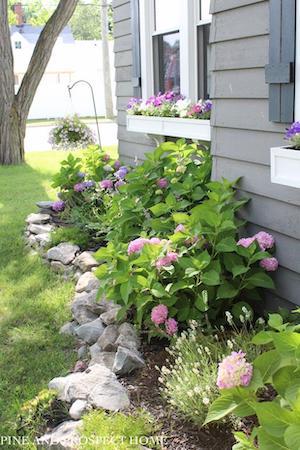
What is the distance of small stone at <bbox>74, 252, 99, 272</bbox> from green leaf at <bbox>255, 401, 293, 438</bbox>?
2.94 metres

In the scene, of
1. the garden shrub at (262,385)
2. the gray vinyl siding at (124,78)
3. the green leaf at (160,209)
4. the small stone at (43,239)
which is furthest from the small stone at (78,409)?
the gray vinyl siding at (124,78)

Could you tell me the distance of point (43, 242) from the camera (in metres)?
5.47

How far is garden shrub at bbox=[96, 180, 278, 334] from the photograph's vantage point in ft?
9.97

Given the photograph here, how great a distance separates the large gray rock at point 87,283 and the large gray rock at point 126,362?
112 cm

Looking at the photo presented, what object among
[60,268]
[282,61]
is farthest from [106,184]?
[282,61]

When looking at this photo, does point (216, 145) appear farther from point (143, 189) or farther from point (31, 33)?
point (31, 33)

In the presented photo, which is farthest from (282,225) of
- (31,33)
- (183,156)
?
(31,33)

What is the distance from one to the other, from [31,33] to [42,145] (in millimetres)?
24902

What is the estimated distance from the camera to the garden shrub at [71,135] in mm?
7270

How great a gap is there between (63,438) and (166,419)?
408 mm

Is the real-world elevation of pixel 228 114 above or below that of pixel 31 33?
below

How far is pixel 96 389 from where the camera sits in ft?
8.75

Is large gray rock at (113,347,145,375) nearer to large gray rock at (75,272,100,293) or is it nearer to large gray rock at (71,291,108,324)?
large gray rock at (71,291,108,324)

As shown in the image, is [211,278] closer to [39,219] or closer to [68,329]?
[68,329]
